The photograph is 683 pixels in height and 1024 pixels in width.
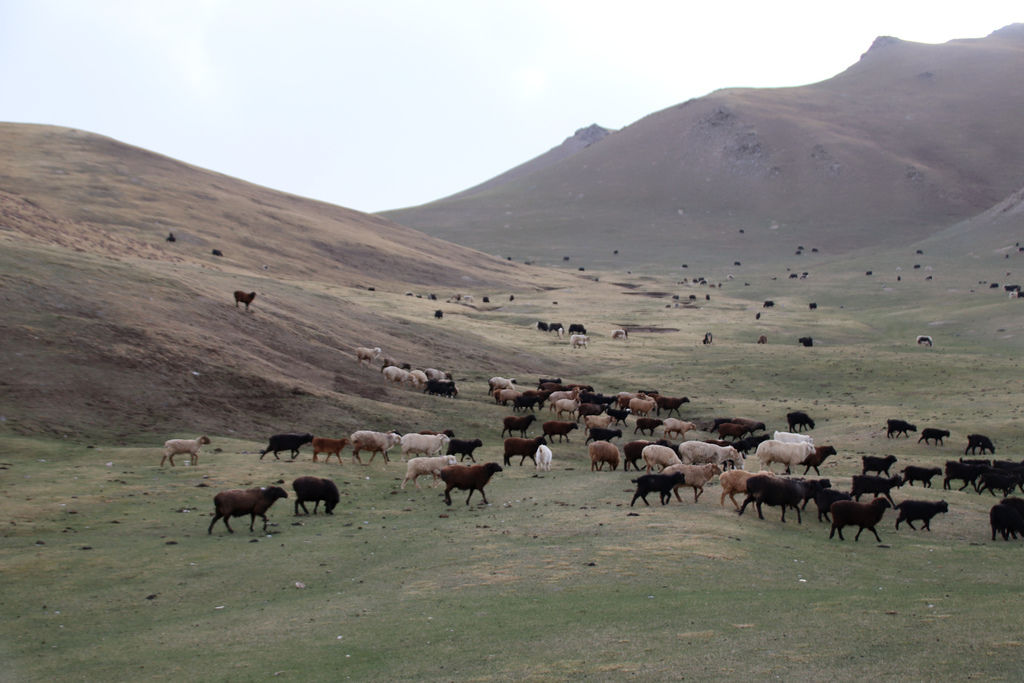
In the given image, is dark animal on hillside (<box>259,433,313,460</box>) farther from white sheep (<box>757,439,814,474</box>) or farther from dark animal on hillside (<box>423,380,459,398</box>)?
white sheep (<box>757,439,814,474</box>)

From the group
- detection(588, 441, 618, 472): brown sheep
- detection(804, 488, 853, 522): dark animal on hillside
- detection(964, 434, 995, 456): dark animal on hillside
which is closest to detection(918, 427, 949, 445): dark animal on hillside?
detection(964, 434, 995, 456): dark animal on hillside

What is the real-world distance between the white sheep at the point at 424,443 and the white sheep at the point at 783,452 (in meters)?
9.75

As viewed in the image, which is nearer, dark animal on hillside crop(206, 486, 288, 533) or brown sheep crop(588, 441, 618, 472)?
dark animal on hillside crop(206, 486, 288, 533)

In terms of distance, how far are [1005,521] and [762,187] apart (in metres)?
160

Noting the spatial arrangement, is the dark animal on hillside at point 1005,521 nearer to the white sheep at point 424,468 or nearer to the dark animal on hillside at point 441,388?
the white sheep at point 424,468

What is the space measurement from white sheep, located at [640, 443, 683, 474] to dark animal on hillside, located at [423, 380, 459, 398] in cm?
1486

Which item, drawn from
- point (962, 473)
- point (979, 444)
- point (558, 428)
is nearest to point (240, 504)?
point (558, 428)

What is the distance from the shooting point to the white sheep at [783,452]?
25.5 metres

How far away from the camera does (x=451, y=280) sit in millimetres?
92500

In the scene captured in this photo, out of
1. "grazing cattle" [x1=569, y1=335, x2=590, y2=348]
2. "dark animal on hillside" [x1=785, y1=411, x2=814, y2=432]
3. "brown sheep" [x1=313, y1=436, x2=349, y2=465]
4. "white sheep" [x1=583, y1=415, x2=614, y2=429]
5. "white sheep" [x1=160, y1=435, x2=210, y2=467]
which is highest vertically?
"grazing cattle" [x1=569, y1=335, x2=590, y2=348]

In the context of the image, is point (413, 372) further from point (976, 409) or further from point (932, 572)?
point (932, 572)

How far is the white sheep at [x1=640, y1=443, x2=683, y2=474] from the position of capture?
2367 centimetres

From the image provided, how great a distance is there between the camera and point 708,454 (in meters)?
24.7

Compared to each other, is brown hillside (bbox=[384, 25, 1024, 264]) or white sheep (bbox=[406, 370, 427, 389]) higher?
brown hillside (bbox=[384, 25, 1024, 264])
